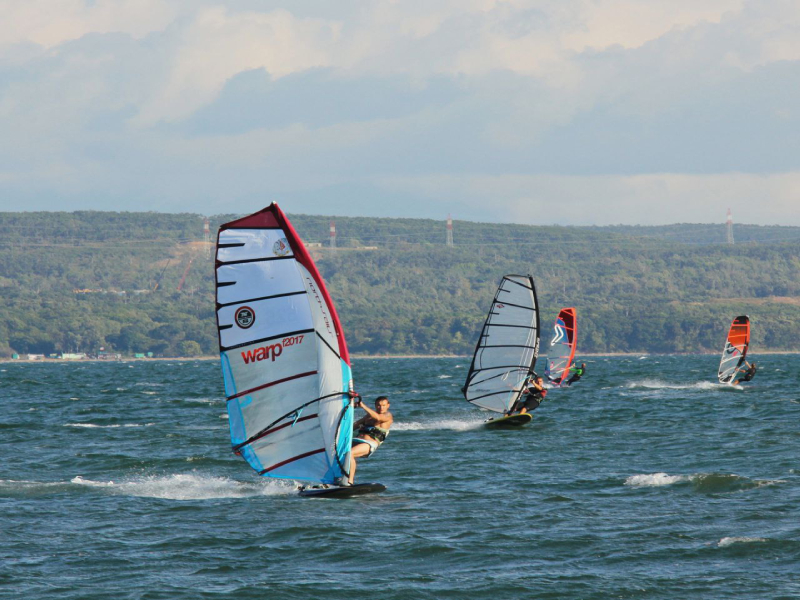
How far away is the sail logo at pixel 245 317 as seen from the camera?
15352mm

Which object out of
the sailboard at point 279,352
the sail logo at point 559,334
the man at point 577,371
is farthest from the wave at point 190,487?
the sail logo at point 559,334

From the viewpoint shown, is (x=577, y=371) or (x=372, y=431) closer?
(x=372, y=431)

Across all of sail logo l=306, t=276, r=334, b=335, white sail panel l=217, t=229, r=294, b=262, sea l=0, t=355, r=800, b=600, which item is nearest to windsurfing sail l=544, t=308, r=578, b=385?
sea l=0, t=355, r=800, b=600

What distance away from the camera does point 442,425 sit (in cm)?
3106

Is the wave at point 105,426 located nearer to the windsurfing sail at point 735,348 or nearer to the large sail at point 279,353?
the large sail at point 279,353

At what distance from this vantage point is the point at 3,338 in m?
200

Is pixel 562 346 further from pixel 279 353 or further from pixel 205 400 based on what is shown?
pixel 279 353

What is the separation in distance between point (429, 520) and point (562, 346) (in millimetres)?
29805

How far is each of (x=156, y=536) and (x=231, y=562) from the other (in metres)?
1.92

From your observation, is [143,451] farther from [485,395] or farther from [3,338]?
[3,338]

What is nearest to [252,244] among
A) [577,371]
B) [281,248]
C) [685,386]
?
[281,248]

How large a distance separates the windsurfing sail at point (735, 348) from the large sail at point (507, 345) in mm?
13849

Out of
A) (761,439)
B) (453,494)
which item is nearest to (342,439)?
(453,494)

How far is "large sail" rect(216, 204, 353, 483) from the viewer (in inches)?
598
